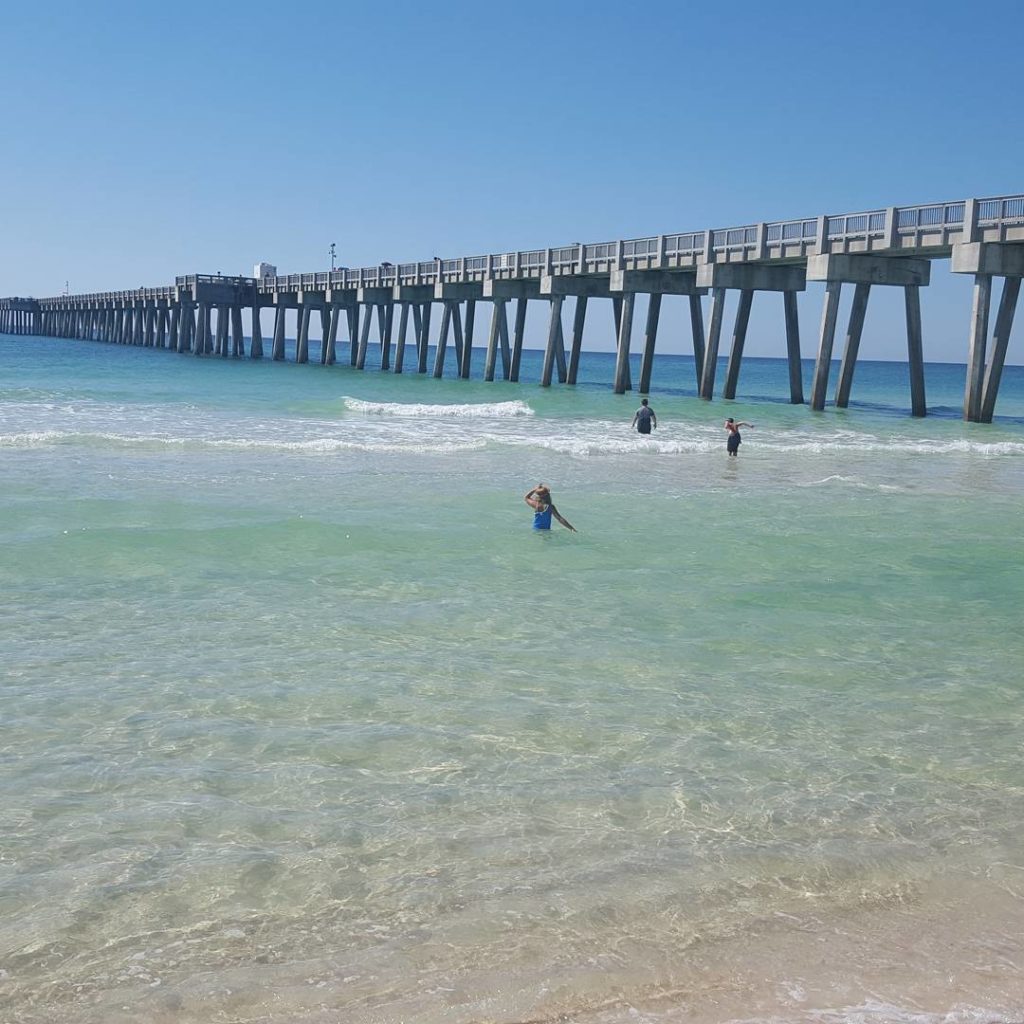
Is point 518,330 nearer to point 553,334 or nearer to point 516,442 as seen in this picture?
point 553,334

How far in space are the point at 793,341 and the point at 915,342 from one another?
6.48m

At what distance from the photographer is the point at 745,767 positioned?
6480mm

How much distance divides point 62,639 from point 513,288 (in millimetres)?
43335

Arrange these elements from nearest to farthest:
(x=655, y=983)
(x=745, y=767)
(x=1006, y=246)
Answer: (x=655, y=983)
(x=745, y=767)
(x=1006, y=246)

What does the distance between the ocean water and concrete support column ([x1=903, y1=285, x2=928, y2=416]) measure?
21.3m

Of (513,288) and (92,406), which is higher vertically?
(513,288)

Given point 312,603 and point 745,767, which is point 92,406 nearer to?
point 312,603

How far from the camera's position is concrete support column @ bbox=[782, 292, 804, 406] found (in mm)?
40062

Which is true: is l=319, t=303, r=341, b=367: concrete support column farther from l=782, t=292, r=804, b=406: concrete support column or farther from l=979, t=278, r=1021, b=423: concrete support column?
l=979, t=278, r=1021, b=423: concrete support column

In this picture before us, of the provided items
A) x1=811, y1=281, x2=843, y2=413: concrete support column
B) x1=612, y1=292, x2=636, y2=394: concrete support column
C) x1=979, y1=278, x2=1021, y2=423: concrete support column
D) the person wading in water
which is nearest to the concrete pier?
x1=811, y1=281, x2=843, y2=413: concrete support column

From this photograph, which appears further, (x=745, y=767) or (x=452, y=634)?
(x=452, y=634)

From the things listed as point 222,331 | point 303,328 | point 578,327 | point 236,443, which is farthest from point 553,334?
point 222,331

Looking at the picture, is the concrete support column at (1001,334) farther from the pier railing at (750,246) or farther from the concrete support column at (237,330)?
the concrete support column at (237,330)

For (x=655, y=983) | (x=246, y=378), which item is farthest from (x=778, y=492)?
(x=246, y=378)
